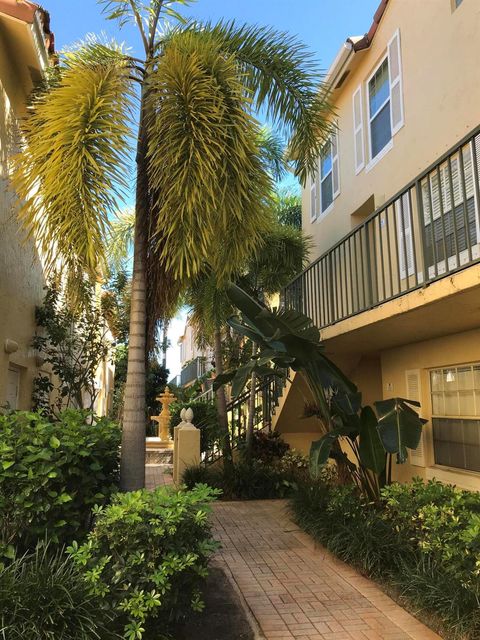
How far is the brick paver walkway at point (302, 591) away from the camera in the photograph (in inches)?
167

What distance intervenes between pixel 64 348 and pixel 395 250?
6906 mm

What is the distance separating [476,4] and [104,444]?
740 centimetres

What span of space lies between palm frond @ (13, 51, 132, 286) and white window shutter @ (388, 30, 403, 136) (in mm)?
5902

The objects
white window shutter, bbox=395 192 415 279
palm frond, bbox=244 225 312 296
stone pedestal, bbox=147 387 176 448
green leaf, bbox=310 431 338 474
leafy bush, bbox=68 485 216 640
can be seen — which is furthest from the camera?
stone pedestal, bbox=147 387 176 448

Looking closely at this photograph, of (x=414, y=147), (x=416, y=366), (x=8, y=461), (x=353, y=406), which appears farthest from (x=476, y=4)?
(x=8, y=461)

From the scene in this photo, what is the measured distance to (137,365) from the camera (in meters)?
5.32

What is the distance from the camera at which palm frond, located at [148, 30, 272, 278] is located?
4.82 metres

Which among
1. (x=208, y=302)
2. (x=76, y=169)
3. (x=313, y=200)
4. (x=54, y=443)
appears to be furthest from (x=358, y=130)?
(x=54, y=443)

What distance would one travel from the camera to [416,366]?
27.2 feet

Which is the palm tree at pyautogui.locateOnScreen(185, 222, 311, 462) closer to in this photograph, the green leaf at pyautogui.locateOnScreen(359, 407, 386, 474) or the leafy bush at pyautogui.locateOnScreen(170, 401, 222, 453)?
the leafy bush at pyautogui.locateOnScreen(170, 401, 222, 453)

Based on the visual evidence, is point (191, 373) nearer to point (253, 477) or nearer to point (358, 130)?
point (253, 477)

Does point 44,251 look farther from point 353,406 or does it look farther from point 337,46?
point 337,46

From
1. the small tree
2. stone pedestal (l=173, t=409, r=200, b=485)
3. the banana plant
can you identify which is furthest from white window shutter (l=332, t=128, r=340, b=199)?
stone pedestal (l=173, t=409, r=200, b=485)

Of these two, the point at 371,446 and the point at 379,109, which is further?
the point at 379,109
